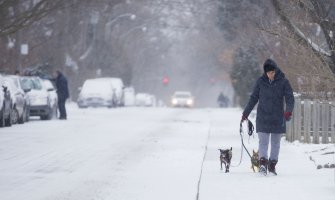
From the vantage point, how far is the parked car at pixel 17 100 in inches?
1232

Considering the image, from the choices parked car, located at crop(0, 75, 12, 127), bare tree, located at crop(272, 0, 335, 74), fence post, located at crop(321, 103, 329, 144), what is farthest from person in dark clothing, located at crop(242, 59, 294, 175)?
parked car, located at crop(0, 75, 12, 127)

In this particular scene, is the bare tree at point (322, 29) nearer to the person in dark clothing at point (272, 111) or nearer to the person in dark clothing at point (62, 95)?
the person in dark clothing at point (272, 111)

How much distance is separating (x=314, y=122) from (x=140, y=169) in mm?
6779

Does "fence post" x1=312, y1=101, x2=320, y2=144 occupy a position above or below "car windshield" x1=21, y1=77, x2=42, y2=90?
below

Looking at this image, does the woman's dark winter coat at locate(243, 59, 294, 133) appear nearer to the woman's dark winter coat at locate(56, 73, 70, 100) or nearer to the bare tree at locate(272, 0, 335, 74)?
the bare tree at locate(272, 0, 335, 74)

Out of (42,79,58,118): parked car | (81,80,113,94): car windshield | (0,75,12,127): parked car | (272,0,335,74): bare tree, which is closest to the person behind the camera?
(272,0,335,74): bare tree

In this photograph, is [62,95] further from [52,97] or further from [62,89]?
[52,97]

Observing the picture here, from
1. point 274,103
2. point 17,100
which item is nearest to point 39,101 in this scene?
point 17,100

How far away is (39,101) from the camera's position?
118ft

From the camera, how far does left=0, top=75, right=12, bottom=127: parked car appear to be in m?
29.3

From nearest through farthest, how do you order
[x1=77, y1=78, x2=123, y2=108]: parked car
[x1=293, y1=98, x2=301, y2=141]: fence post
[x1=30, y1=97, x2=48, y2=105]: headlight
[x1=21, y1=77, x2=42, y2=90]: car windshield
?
[x1=293, y1=98, x2=301, y2=141]: fence post < [x1=30, y1=97, x2=48, y2=105]: headlight < [x1=21, y1=77, x2=42, y2=90]: car windshield < [x1=77, y1=78, x2=123, y2=108]: parked car

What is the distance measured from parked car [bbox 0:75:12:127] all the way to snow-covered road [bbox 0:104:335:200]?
2.26 m

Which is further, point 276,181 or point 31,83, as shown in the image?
point 31,83

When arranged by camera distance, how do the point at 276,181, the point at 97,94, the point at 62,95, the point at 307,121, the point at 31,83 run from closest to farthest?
the point at 276,181
the point at 307,121
the point at 62,95
the point at 31,83
the point at 97,94
